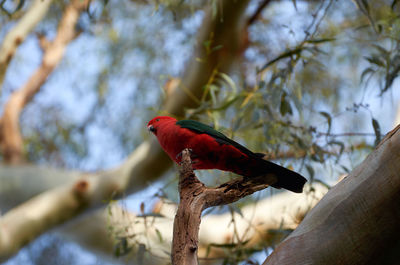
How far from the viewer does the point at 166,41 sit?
3.69m

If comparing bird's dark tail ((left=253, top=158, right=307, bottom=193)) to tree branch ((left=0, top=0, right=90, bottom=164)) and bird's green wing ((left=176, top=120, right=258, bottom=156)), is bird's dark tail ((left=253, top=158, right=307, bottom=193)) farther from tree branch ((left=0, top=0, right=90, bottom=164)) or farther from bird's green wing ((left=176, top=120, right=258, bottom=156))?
tree branch ((left=0, top=0, right=90, bottom=164))

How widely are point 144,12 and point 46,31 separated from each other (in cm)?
108

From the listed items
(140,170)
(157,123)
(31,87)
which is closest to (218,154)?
(157,123)

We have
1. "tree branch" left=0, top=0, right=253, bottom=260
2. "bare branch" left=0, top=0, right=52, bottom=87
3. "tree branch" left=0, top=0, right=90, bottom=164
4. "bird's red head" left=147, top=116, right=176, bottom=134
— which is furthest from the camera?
"tree branch" left=0, top=0, right=90, bottom=164

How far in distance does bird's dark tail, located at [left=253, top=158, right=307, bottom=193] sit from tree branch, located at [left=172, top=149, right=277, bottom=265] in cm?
2

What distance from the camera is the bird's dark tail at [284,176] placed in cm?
135

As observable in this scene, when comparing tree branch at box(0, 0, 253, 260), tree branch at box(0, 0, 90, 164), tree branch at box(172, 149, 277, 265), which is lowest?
tree branch at box(172, 149, 277, 265)

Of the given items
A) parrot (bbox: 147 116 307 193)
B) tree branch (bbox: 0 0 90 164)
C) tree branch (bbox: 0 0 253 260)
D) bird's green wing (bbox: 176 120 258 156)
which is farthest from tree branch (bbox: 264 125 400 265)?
tree branch (bbox: 0 0 90 164)

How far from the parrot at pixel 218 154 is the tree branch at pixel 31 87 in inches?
98.3

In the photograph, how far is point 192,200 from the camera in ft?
4.01

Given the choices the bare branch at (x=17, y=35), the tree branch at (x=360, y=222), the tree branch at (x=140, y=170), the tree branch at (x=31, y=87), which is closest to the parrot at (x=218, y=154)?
the tree branch at (x=360, y=222)

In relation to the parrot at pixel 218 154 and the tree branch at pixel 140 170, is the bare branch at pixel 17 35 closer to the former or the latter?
the tree branch at pixel 140 170

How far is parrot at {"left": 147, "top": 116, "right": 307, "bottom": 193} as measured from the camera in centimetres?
137

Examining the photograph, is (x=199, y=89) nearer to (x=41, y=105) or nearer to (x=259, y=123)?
(x=259, y=123)
